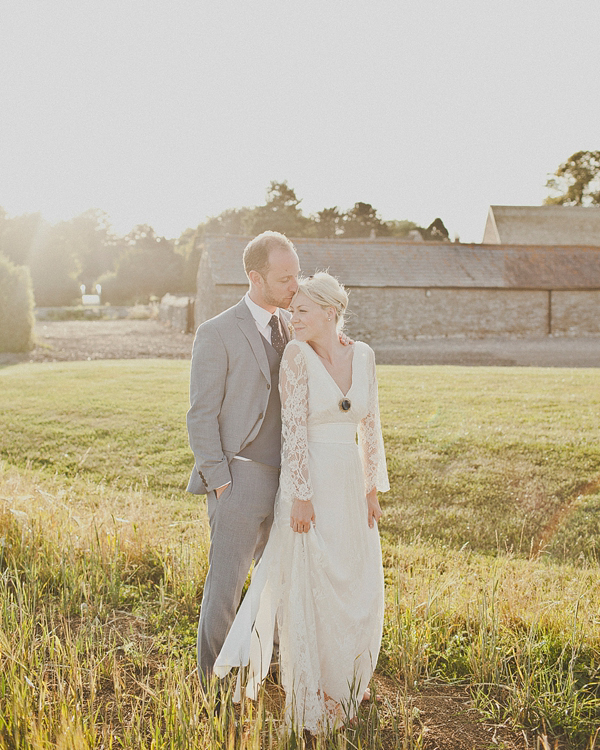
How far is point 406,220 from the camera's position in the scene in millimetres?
76250

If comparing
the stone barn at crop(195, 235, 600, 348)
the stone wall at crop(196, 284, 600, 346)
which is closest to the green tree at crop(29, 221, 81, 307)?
the stone barn at crop(195, 235, 600, 348)

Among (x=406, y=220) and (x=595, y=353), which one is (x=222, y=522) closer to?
(x=595, y=353)

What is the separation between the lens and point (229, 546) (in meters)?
3.10

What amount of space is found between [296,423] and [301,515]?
0.43m

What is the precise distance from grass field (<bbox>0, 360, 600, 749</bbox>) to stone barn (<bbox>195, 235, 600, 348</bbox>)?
52.5 ft

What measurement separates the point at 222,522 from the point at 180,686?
0.74 metres

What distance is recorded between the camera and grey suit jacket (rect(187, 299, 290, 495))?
3098 millimetres

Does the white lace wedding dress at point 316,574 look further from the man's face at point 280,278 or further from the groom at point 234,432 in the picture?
the man's face at point 280,278

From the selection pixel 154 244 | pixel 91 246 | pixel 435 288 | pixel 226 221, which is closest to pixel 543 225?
pixel 435 288

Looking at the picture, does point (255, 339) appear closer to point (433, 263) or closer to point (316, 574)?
point (316, 574)

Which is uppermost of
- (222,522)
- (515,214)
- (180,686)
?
(515,214)

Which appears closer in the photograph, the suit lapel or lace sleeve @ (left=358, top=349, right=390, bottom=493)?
the suit lapel

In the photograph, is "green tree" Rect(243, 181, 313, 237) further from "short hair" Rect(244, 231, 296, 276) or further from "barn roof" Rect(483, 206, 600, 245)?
"short hair" Rect(244, 231, 296, 276)

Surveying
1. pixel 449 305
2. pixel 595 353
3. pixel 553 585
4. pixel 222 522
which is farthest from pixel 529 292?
pixel 222 522
